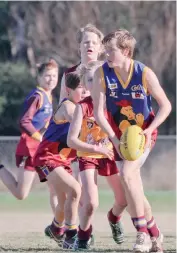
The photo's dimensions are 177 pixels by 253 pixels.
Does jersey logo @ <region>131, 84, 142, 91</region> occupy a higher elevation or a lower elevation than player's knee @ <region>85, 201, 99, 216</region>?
higher

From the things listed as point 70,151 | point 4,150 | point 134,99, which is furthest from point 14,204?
point 134,99

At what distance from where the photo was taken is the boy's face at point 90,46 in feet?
26.8

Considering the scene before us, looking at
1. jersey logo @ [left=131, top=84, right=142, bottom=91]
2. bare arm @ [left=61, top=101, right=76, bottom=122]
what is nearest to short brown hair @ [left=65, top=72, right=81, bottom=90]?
bare arm @ [left=61, top=101, right=76, bottom=122]

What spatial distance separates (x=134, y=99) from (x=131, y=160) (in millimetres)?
501

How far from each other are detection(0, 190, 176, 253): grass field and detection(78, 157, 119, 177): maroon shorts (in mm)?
648

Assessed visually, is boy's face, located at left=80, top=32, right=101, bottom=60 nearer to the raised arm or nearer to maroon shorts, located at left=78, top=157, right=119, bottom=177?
maroon shorts, located at left=78, top=157, right=119, bottom=177

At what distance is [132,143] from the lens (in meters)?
6.56

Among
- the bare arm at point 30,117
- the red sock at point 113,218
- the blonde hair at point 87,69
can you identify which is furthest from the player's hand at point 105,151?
the bare arm at point 30,117

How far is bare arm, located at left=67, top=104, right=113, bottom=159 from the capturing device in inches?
271

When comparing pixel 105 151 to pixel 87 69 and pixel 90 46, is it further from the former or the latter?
pixel 90 46

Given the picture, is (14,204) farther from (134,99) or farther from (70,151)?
(134,99)

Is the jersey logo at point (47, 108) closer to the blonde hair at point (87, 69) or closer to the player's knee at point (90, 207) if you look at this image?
the blonde hair at point (87, 69)

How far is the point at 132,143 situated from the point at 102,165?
1.05 m

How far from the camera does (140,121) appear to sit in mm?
6906
